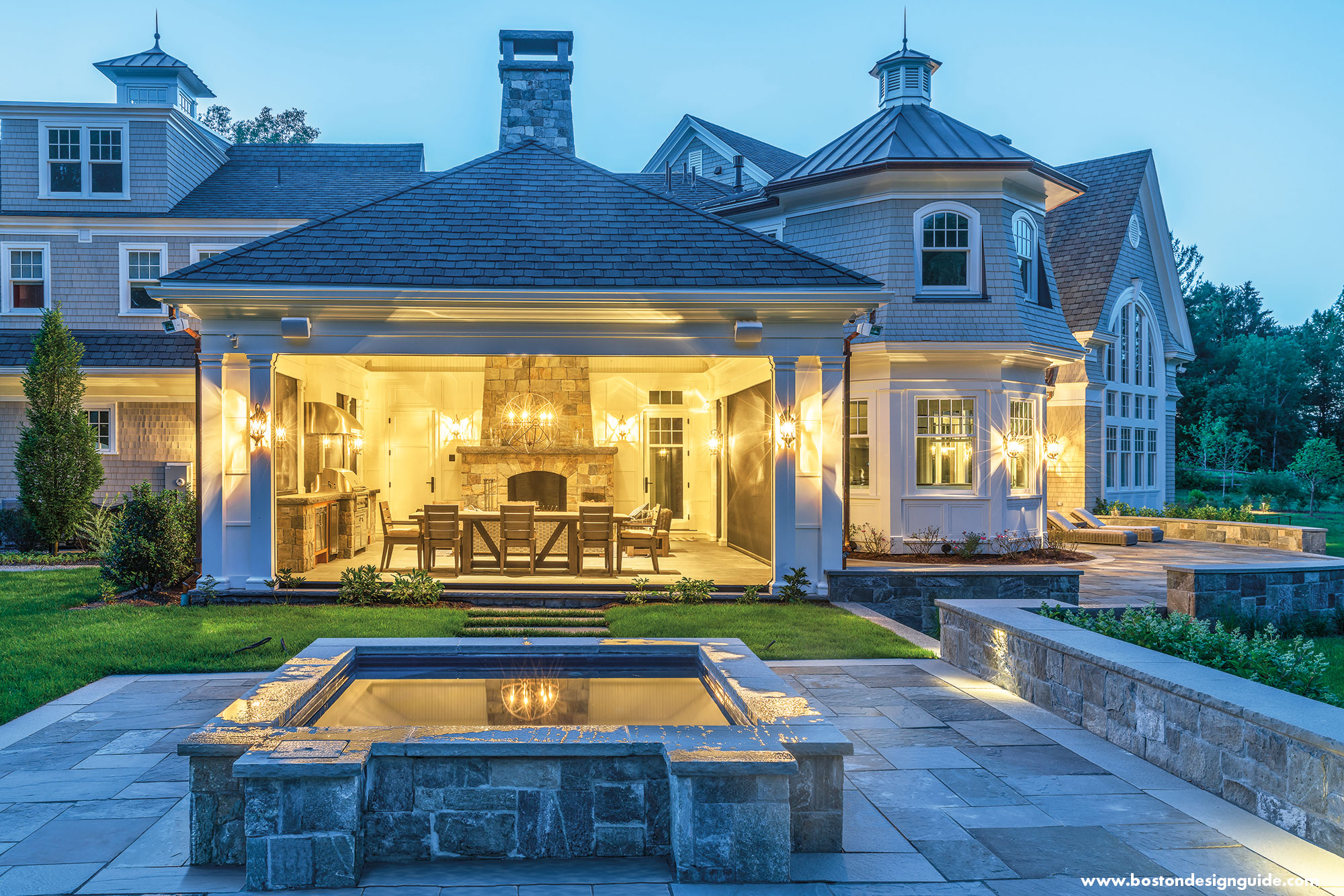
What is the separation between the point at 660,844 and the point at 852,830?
2.98 ft

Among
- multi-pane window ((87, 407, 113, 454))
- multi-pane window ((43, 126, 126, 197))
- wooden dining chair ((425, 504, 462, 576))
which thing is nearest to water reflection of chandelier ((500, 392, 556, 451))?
wooden dining chair ((425, 504, 462, 576))

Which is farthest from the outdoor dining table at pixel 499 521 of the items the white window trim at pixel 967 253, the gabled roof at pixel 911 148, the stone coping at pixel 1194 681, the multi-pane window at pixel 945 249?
the gabled roof at pixel 911 148

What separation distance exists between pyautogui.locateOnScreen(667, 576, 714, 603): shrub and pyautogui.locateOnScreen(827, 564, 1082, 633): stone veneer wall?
151 cm

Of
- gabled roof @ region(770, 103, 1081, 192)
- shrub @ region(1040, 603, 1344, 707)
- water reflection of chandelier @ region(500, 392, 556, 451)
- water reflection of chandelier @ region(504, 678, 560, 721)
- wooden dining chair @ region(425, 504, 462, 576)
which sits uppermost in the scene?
gabled roof @ region(770, 103, 1081, 192)

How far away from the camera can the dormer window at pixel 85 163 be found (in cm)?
1720

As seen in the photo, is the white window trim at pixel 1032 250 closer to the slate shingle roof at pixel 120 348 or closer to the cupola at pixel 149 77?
the slate shingle roof at pixel 120 348

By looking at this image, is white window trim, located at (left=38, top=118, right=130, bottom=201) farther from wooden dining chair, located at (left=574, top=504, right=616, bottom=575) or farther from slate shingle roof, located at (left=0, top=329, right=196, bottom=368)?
wooden dining chair, located at (left=574, top=504, right=616, bottom=575)

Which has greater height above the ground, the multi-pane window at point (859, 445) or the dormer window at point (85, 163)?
the dormer window at point (85, 163)

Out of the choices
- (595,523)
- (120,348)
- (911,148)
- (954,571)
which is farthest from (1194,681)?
(120,348)

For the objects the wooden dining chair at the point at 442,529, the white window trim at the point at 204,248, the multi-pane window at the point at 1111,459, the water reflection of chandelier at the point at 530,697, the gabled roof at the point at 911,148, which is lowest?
the water reflection of chandelier at the point at 530,697

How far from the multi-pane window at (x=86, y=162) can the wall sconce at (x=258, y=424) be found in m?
10.1

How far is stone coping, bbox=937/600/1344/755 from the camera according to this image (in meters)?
3.97

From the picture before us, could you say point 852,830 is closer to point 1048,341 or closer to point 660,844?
point 660,844

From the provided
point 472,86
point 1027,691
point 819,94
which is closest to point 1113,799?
point 1027,691
